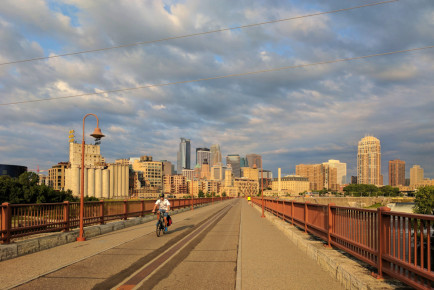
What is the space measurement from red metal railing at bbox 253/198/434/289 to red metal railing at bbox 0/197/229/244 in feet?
32.2

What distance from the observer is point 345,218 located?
8.79 meters

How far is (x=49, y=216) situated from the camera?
44.7 ft

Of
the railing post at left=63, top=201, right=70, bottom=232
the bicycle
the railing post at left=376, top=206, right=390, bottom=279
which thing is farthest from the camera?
the bicycle

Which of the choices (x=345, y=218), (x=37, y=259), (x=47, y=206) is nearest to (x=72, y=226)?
(x=47, y=206)

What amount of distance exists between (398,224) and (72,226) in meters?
13.5

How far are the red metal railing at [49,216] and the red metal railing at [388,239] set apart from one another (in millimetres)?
9802

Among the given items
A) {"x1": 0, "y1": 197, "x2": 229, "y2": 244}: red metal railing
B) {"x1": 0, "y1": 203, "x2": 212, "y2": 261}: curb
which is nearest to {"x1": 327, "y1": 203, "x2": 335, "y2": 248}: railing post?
{"x1": 0, "y1": 203, "x2": 212, "y2": 261}: curb

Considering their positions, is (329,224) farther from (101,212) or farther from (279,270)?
(101,212)

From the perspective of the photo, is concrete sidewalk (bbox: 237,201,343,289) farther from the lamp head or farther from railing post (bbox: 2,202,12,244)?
the lamp head

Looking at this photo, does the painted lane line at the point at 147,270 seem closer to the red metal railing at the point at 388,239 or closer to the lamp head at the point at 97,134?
the red metal railing at the point at 388,239

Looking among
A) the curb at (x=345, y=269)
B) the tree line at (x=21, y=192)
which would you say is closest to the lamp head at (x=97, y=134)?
the curb at (x=345, y=269)

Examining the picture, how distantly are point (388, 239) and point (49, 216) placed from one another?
12.1 meters

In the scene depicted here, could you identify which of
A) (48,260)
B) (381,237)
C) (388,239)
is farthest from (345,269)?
(48,260)

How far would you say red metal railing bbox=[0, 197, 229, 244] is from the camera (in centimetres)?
1090
